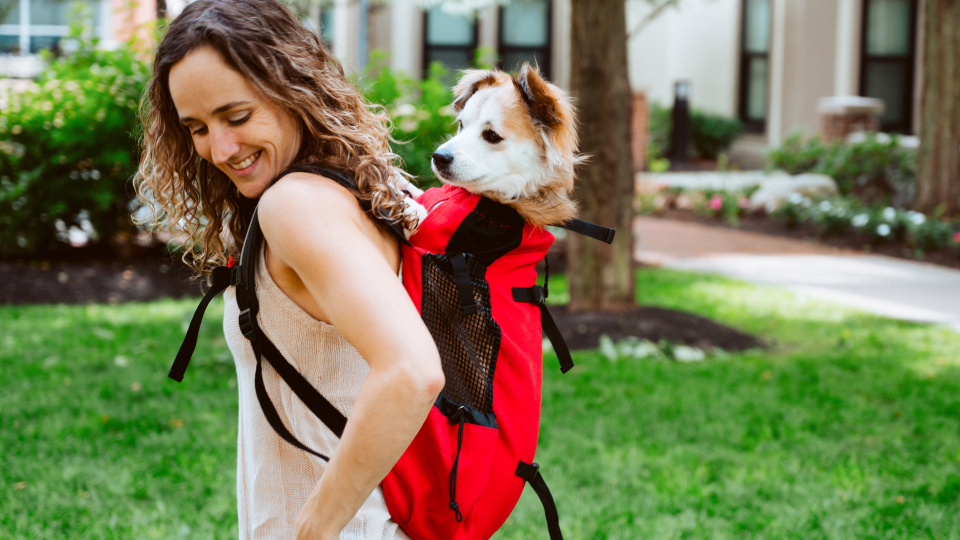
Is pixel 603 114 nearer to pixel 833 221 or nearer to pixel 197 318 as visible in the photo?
pixel 197 318

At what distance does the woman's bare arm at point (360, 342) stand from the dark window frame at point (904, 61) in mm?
17296

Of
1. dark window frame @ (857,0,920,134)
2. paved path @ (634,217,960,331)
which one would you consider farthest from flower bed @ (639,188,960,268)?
dark window frame @ (857,0,920,134)

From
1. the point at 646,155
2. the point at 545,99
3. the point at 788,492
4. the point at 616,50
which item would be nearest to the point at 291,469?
the point at 545,99

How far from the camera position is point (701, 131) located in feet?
66.4

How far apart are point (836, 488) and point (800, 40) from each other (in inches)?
572

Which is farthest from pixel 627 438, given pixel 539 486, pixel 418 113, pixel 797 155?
pixel 797 155

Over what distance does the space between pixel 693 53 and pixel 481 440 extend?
69.4 feet

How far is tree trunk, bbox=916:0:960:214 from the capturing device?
10672 mm

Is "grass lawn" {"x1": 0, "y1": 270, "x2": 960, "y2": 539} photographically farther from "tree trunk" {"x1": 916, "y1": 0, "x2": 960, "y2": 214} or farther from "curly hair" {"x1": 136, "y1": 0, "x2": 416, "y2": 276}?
"tree trunk" {"x1": 916, "y1": 0, "x2": 960, "y2": 214}

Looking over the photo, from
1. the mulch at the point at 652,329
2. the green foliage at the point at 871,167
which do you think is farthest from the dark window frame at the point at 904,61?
the mulch at the point at 652,329

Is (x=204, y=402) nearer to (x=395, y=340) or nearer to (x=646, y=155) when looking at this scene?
(x=395, y=340)

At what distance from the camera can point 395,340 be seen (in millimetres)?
1242

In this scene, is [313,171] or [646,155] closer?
[313,171]

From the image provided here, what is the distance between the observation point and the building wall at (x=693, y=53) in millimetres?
19734
